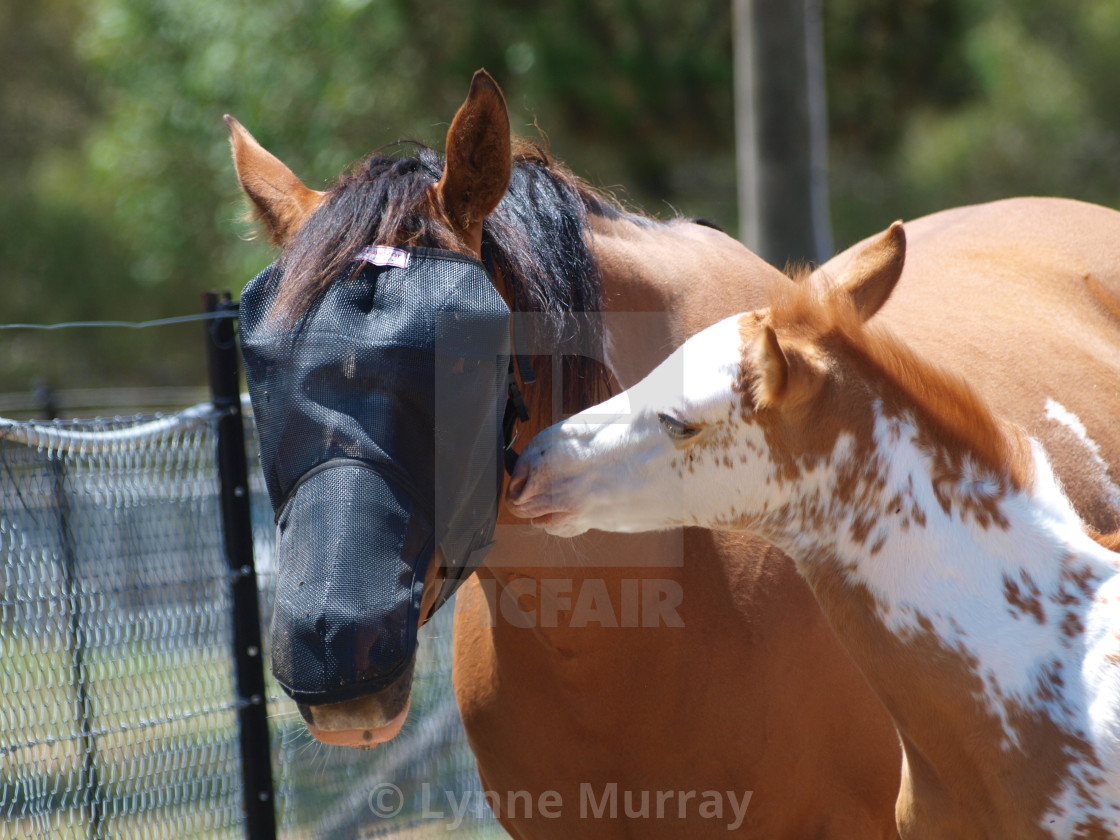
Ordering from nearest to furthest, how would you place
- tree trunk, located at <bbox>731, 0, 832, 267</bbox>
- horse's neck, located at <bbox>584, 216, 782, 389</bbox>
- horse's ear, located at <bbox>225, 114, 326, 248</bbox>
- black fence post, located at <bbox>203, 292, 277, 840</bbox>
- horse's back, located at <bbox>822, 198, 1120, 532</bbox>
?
horse's ear, located at <bbox>225, 114, 326, 248</bbox> → horse's neck, located at <bbox>584, 216, 782, 389</bbox> → horse's back, located at <bbox>822, 198, 1120, 532</bbox> → black fence post, located at <bbox>203, 292, 277, 840</bbox> → tree trunk, located at <bbox>731, 0, 832, 267</bbox>

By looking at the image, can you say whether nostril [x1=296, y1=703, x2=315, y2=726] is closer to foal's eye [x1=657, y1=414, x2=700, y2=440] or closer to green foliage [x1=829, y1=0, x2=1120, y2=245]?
foal's eye [x1=657, y1=414, x2=700, y2=440]

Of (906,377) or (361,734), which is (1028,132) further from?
(361,734)

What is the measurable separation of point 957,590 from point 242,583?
2.08 meters

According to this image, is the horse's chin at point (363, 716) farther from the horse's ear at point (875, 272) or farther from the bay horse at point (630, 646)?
the horse's ear at point (875, 272)

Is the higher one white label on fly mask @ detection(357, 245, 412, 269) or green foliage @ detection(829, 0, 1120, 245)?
green foliage @ detection(829, 0, 1120, 245)

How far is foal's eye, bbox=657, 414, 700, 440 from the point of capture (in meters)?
1.78

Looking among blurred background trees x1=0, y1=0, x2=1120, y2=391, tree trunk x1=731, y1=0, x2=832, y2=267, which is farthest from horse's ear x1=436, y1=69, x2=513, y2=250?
blurred background trees x1=0, y1=0, x2=1120, y2=391

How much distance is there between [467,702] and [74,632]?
3.78ft

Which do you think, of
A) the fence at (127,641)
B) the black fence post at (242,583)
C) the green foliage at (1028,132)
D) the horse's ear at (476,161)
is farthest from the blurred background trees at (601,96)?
the horse's ear at (476,161)

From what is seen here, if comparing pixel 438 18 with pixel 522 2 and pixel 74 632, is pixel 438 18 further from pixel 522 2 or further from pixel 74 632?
pixel 74 632

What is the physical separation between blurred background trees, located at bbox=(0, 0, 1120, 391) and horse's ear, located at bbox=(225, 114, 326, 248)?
4351 mm

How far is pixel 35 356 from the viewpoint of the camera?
19656 millimetres

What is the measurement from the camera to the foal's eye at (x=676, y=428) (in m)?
1.78

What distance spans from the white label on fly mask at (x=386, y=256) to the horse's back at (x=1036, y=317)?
989 mm
